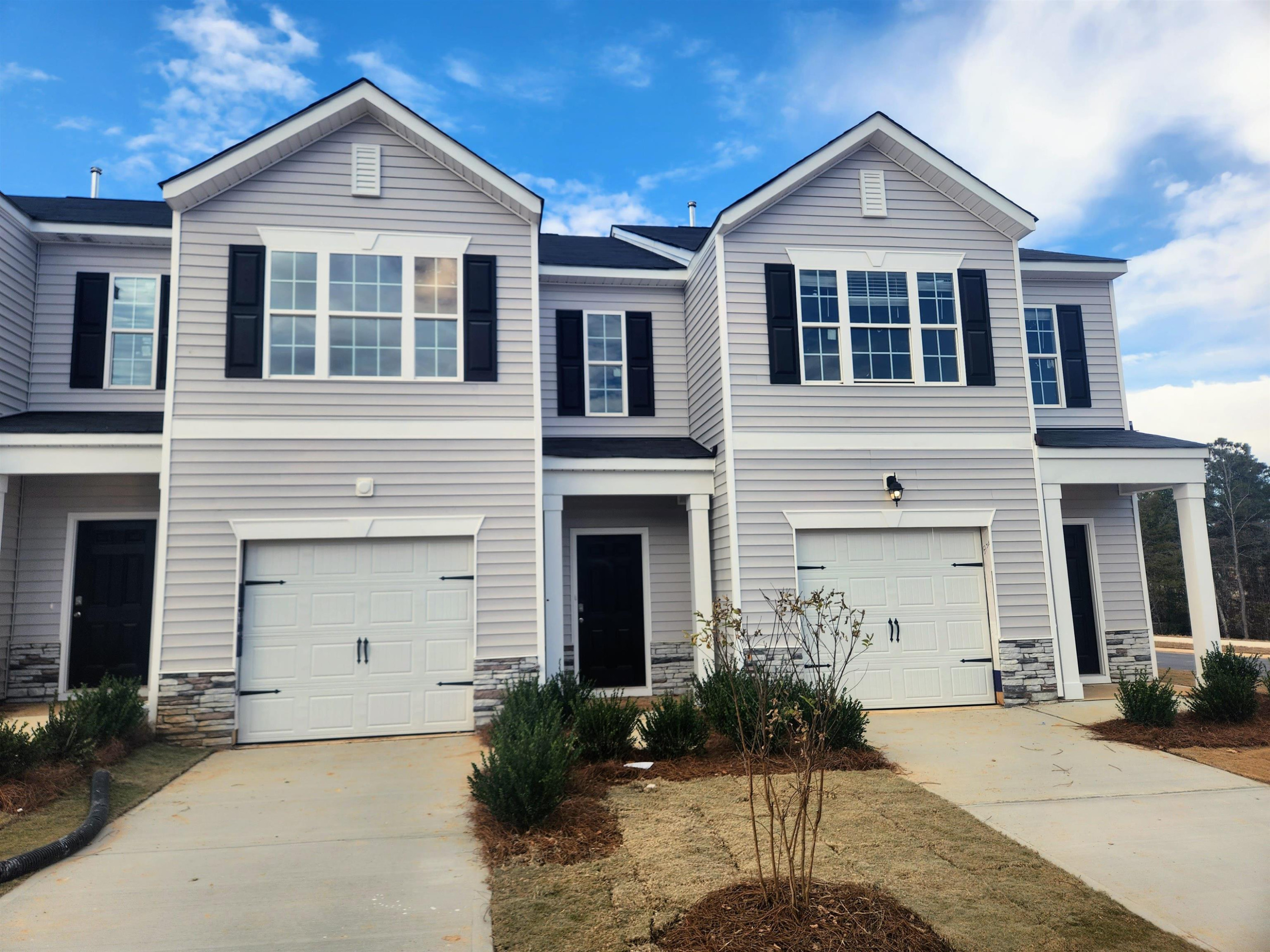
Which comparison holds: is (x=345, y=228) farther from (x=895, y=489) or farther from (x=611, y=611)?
(x=895, y=489)

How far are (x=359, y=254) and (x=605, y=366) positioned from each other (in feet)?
11.4

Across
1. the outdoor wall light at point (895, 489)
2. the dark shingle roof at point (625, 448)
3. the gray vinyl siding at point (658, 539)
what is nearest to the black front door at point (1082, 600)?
the outdoor wall light at point (895, 489)

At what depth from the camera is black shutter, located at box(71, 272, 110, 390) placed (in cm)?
→ 922

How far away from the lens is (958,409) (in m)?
9.37

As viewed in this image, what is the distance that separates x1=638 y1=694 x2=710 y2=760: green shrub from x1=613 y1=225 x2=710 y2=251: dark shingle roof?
23.1ft

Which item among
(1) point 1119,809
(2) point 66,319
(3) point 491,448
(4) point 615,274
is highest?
(4) point 615,274

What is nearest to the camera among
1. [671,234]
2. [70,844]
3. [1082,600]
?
[70,844]

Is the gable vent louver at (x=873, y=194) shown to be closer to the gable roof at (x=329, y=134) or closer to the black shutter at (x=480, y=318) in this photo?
the gable roof at (x=329, y=134)

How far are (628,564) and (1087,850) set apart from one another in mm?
6439

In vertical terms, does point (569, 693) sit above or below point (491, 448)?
below

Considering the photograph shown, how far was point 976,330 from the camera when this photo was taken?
954 cm

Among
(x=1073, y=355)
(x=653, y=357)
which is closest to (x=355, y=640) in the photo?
(x=653, y=357)

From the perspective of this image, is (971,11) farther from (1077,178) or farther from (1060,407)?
(1060,407)

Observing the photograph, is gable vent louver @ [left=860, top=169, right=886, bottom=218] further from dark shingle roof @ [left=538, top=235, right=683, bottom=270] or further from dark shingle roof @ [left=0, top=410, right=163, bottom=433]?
dark shingle roof @ [left=0, top=410, right=163, bottom=433]
